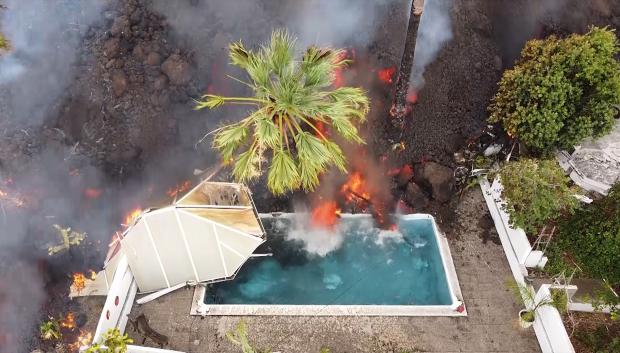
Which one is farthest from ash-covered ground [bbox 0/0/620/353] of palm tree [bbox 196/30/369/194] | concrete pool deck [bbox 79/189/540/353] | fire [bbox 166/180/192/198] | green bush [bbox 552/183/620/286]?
palm tree [bbox 196/30/369/194]

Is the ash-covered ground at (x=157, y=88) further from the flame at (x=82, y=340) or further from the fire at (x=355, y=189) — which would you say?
the flame at (x=82, y=340)

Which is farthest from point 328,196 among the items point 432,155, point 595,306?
point 595,306

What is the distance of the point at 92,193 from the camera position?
17.1 metres

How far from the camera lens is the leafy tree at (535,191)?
40.2 ft

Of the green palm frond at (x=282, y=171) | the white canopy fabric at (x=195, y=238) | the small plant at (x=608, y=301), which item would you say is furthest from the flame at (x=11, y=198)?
the small plant at (x=608, y=301)

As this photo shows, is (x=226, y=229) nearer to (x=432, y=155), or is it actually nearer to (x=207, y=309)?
(x=207, y=309)

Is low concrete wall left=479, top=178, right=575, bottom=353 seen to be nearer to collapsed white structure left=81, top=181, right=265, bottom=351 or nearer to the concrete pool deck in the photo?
the concrete pool deck

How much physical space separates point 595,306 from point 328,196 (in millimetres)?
8018

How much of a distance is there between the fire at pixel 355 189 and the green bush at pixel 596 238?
229 inches

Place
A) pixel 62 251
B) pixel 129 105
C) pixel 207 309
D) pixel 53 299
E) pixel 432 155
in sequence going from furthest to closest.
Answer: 1. pixel 129 105
2. pixel 432 155
3. pixel 62 251
4. pixel 53 299
5. pixel 207 309

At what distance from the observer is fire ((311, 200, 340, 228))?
15203mm

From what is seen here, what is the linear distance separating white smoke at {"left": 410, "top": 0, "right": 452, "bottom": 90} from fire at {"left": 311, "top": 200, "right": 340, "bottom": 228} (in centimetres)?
624

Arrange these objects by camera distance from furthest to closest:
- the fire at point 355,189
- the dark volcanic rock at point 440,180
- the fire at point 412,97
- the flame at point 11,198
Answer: the fire at point 412,97 < the flame at point 11,198 < the fire at point 355,189 < the dark volcanic rock at point 440,180

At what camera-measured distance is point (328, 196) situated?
15.8 metres
